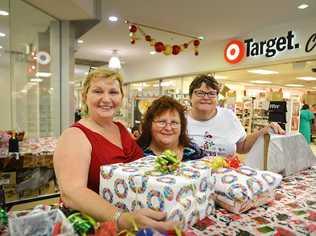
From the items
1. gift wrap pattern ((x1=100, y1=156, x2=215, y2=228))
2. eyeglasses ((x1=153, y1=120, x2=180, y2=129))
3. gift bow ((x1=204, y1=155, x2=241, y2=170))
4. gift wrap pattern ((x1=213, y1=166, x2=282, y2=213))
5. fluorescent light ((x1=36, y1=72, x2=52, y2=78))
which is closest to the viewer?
gift wrap pattern ((x1=100, y1=156, x2=215, y2=228))

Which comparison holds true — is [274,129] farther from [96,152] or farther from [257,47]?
[257,47]

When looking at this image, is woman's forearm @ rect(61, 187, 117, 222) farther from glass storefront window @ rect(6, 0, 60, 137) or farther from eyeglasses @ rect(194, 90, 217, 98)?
glass storefront window @ rect(6, 0, 60, 137)

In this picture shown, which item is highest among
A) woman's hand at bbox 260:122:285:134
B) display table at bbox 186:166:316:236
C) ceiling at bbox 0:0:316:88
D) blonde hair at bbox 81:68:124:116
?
ceiling at bbox 0:0:316:88

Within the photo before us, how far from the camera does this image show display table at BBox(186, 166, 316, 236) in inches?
37.6

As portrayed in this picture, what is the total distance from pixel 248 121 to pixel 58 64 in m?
6.54

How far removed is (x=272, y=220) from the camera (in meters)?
1.04

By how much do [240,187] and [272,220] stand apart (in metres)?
0.16

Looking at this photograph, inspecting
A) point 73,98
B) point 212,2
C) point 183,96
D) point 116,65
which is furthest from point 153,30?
point 183,96

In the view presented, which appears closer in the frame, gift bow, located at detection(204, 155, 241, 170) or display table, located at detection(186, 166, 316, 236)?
display table, located at detection(186, 166, 316, 236)

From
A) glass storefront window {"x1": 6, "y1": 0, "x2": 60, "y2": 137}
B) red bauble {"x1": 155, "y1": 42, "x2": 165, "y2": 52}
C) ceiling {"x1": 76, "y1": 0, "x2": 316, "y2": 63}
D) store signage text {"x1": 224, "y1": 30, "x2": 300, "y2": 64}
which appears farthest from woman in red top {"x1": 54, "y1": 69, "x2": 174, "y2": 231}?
store signage text {"x1": 224, "y1": 30, "x2": 300, "y2": 64}

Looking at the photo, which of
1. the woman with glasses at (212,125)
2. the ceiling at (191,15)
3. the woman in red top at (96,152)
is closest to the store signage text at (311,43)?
the ceiling at (191,15)

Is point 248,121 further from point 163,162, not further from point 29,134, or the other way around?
point 163,162

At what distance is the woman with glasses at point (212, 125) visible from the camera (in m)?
1.89

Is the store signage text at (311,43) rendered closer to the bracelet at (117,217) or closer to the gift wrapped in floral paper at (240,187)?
the gift wrapped in floral paper at (240,187)
